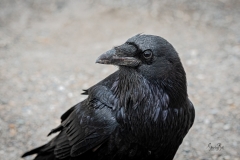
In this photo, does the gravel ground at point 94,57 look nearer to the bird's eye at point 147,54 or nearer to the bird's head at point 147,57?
the bird's head at point 147,57

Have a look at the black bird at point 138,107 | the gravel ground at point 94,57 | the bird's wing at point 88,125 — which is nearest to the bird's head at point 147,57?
the black bird at point 138,107

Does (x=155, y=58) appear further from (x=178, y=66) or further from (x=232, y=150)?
(x=232, y=150)

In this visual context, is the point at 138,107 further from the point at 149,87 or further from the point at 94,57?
the point at 94,57

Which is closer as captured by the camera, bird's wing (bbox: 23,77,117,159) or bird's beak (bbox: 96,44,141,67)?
bird's beak (bbox: 96,44,141,67)

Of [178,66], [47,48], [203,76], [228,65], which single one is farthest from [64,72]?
[178,66]
